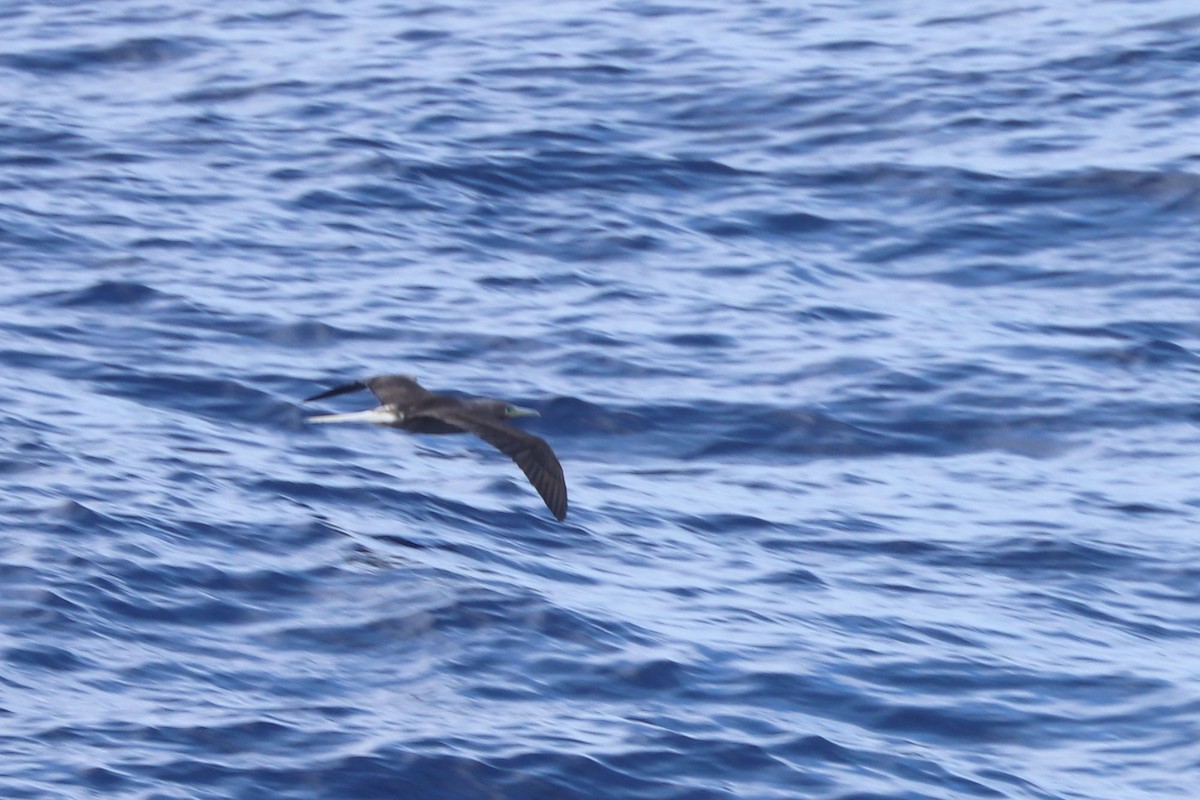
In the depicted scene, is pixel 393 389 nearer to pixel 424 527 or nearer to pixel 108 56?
pixel 424 527

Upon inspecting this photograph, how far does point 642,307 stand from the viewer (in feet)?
43.8

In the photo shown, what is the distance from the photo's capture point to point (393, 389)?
406 inches

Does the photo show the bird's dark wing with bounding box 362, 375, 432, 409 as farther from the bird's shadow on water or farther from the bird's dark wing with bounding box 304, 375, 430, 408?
the bird's shadow on water

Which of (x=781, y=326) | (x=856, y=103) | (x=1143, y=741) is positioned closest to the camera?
(x=1143, y=741)

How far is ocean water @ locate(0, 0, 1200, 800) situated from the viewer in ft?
27.4

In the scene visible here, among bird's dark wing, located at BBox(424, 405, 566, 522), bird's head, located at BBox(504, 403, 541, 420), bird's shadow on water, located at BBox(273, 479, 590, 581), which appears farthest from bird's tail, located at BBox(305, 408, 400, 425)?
bird's head, located at BBox(504, 403, 541, 420)

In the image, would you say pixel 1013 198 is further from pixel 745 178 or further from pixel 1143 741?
pixel 1143 741

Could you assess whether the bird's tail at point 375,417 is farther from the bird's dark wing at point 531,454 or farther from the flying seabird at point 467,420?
the bird's dark wing at point 531,454

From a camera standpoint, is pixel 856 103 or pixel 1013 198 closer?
pixel 1013 198

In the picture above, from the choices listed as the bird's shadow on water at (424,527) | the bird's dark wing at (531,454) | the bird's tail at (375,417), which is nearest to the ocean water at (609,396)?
the bird's shadow on water at (424,527)

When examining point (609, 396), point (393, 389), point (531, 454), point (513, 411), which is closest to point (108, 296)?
point (609, 396)

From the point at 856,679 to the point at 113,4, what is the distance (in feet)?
43.0

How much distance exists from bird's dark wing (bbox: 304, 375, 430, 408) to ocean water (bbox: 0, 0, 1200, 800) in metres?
0.58

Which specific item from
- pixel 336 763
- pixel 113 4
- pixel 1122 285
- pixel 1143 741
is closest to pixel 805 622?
pixel 1143 741
